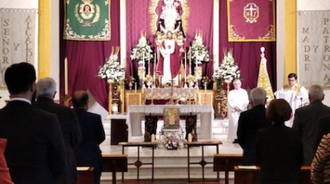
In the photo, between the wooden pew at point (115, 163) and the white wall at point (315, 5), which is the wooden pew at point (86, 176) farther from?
the white wall at point (315, 5)

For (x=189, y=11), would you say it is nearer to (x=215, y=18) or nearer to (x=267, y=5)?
(x=215, y=18)

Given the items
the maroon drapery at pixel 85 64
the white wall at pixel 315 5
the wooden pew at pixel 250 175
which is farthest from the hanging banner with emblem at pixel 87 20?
the wooden pew at pixel 250 175

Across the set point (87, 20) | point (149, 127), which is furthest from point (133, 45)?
point (149, 127)

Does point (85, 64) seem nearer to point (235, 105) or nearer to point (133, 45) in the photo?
point (133, 45)

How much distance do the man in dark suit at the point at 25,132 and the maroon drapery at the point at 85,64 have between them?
11.8 meters

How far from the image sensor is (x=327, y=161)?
106 inches

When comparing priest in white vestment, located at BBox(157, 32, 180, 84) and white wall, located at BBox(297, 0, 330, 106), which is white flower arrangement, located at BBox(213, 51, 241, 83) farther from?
white wall, located at BBox(297, 0, 330, 106)

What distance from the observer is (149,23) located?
15.4 m

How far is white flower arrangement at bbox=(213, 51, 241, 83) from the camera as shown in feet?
46.1

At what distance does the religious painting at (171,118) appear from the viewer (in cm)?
1043

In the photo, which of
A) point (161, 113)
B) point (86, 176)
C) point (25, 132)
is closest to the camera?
point (25, 132)

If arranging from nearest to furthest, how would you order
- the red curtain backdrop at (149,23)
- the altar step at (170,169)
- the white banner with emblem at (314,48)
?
1. the altar step at (170,169)
2. the white banner with emblem at (314,48)
3. the red curtain backdrop at (149,23)

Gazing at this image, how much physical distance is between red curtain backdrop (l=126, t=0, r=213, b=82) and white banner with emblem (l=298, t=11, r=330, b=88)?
11.4ft

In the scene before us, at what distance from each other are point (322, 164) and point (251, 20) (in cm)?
1281
